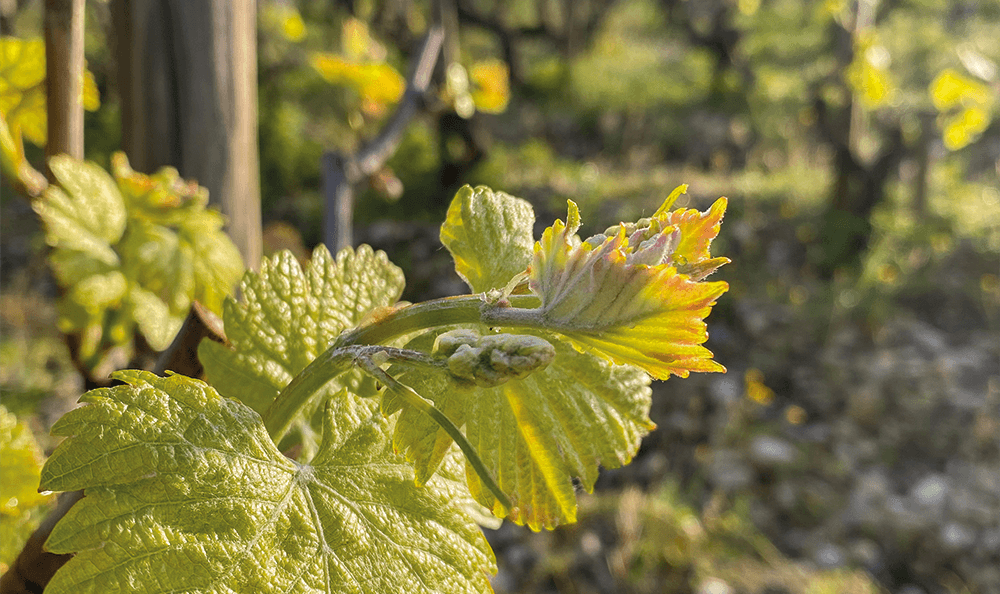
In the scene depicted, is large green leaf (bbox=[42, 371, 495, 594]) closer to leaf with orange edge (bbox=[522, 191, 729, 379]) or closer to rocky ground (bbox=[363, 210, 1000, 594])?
leaf with orange edge (bbox=[522, 191, 729, 379])

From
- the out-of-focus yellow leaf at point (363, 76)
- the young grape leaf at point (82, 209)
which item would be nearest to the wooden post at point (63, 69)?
the young grape leaf at point (82, 209)

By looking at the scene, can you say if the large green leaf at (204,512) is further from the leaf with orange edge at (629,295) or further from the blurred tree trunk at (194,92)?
the blurred tree trunk at (194,92)

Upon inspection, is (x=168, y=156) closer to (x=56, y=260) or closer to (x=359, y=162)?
(x=56, y=260)

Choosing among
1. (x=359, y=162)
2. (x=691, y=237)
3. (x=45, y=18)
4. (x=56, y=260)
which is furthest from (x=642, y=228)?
(x=359, y=162)

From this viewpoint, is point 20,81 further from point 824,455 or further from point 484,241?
point 824,455

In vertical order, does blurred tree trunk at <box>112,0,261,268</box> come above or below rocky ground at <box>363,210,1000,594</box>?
above

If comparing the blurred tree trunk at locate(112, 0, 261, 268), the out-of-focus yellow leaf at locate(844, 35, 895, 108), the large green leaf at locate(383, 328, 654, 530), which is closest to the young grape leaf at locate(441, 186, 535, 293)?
the large green leaf at locate(383, 328, 654, 530)
